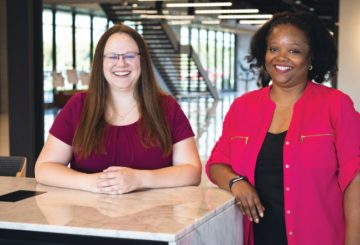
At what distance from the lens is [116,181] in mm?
2340

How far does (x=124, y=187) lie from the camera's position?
235 centimetres

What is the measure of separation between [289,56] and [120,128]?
32.1 inches

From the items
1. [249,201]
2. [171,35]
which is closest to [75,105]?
[249,201]

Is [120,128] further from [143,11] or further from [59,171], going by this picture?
[143,11]

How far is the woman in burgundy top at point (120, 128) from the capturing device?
8.52 feet

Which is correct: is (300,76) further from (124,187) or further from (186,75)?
(186,75)

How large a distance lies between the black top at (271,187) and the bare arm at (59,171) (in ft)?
2.20

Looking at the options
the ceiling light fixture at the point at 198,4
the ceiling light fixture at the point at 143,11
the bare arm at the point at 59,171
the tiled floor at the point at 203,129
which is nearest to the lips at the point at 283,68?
the bare arm at the point at 59,171

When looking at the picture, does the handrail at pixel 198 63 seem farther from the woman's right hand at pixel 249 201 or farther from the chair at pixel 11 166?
the woman's right hand at pixel 249 201

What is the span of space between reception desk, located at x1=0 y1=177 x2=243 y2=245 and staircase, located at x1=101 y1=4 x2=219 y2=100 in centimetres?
1680

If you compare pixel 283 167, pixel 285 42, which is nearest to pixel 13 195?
pixel 283 167

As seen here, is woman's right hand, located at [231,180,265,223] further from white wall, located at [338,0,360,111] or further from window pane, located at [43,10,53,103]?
window pane, located at [43,10,53,103]

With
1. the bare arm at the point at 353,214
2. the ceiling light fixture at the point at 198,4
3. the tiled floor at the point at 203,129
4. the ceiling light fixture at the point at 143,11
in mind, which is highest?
the ceiling light fixture at the point at 198,4

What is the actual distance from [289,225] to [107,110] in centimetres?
97
